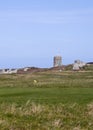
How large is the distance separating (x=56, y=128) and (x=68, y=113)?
2846mm

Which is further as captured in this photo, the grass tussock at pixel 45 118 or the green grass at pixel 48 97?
the green grass at pixel 48 97

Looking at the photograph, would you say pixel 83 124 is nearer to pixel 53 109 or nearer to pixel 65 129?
pixel 65 129

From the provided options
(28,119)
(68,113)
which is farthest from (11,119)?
(68,113)

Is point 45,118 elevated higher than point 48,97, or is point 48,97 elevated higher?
point 45,118

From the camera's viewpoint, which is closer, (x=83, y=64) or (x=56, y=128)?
(x=56, y=128)

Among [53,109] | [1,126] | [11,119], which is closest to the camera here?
[1,126]

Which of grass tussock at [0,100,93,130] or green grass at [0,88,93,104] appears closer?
grass tussock at [0,100,93,130]

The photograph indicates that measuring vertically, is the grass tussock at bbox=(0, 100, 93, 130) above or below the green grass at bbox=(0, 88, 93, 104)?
above

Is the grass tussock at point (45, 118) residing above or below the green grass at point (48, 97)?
above

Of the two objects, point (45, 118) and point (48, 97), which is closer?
point (45, 118)

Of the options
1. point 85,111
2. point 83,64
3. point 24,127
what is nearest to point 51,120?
point 24,127

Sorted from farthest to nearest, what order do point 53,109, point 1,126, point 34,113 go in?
1. point 53,109
2. point 34,113
3. point 1,126

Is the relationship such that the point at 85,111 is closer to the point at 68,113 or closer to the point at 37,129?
the point at 68,113

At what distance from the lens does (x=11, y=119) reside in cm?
1328
